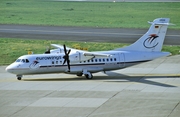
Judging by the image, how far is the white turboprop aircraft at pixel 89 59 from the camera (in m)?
54.4

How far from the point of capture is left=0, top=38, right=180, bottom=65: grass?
234 ft

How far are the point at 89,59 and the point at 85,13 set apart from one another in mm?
62973

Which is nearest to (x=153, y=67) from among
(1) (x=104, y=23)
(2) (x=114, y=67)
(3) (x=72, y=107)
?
(2) (x=114, y=67)

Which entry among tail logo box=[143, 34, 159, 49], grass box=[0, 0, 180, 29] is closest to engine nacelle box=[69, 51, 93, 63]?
tail logo box=[143, 34, 159, 49]

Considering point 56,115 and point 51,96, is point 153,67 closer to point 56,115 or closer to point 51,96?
point 51,96

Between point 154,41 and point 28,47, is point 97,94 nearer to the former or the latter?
point 154,41

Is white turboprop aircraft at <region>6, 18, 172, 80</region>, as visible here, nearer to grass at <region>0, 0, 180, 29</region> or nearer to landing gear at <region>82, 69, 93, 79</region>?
landing gear at <region>82, 69, 93, 79</region>

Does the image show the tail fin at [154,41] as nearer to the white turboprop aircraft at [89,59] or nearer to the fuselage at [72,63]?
the white turboprop aircraft at [89,59]

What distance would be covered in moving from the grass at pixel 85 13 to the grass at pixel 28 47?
67.2 feet

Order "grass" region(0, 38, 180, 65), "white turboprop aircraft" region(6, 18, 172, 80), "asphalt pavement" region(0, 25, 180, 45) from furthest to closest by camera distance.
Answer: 1. "asphalt pavement" region(0, 25, 180, 45)
2. "grass" region(0, 38, 180, 65)
3. "white turboprop aircraft" region(6, 18, 172, 80)

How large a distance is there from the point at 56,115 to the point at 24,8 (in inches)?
3537

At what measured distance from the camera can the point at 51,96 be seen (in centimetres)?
4716

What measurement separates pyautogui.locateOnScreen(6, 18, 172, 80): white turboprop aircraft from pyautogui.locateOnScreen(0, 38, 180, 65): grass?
45.8 feet

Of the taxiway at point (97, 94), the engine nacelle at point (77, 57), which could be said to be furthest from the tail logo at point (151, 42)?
the engine nacelle at point (77, 57)
